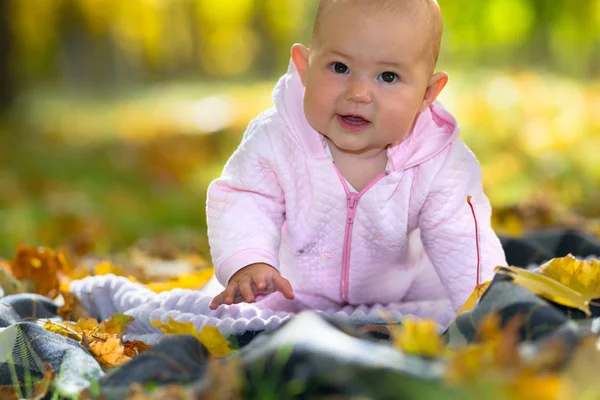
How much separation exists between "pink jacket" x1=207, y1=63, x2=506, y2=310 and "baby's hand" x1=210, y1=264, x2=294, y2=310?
114mm

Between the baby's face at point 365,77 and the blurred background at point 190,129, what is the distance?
167 centimetres

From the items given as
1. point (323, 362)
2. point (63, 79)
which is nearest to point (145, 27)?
point (63, 79)

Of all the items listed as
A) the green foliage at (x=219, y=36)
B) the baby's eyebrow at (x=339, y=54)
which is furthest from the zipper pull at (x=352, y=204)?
the green foliage at (x=219, y=36)

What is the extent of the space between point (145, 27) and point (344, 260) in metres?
23.5

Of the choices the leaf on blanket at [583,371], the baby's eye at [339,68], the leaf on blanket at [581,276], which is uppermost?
the baby's eye at [339,68]

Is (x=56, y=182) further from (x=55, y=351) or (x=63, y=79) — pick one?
(x=63, y=79)

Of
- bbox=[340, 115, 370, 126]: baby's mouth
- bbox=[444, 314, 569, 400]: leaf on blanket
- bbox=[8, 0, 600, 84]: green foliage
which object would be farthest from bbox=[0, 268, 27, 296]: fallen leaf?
bbox=[8, 0, 600, 84]: green foliage

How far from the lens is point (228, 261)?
8.11 ft

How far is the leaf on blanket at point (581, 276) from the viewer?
2.15m

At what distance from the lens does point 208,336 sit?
7.33 ft

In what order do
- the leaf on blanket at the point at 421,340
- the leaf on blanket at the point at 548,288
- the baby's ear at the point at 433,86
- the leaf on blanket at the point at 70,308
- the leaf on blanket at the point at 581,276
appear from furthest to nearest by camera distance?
the leaf on blanket at the point at 70,308, the baby's ear at the point at 433,86, the leaf on blanket at the point at 581,276, the leaf on blanket at the point at 548,288, the leaf on blanket at the point at 421,340

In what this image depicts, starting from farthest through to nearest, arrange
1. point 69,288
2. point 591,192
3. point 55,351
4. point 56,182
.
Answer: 1. point 56,182
2. point 591,192
3. point 69,288
4. point 55,351

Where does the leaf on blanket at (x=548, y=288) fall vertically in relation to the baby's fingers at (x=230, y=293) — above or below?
above

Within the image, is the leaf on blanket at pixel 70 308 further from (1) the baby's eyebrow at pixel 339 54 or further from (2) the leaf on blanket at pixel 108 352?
(1) the baby's eyebrow at pixel 339 54
